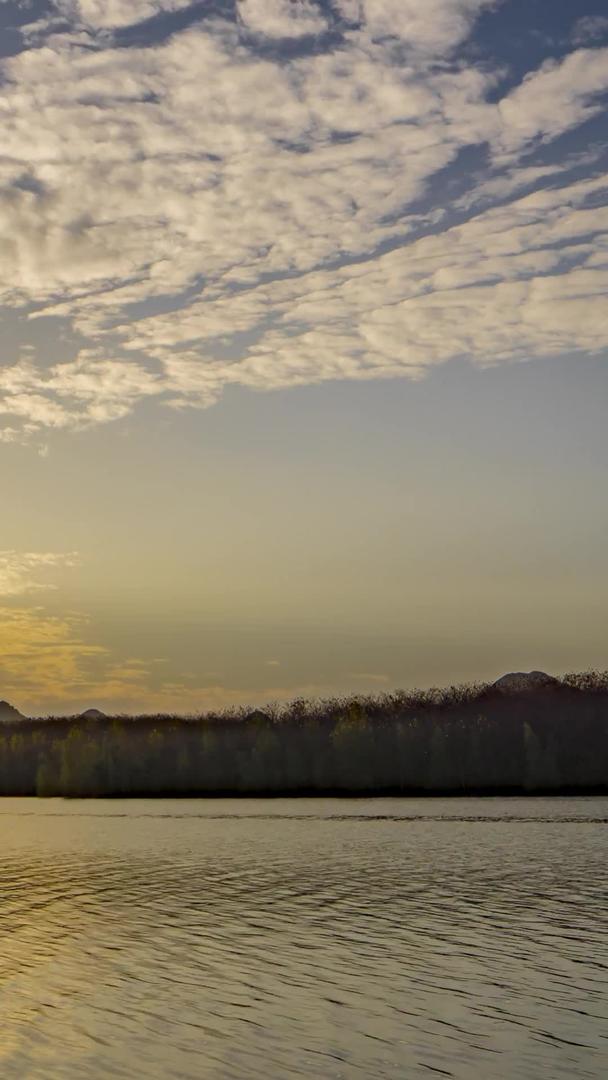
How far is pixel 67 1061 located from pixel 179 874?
53.5m

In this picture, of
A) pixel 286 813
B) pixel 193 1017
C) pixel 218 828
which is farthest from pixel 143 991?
pixel 286 813

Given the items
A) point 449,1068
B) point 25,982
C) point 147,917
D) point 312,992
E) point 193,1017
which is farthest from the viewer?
point 147,917

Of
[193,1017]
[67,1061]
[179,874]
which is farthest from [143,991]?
[179,874]

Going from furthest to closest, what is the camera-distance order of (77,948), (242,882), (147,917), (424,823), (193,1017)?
(424,823)
(242,882)
(147,917)
(77,948)
(193,1017)

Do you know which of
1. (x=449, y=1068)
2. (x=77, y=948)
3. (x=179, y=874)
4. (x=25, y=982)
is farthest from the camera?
(x=179, y=874)

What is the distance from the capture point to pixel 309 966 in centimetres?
4347

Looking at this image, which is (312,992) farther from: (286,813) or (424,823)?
(286,813)

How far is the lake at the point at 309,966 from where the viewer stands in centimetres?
3070

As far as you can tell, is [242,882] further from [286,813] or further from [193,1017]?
[286,813]

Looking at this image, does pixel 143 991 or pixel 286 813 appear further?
pixel 286 813

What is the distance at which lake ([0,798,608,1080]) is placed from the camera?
1209 inches

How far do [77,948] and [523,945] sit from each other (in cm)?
1920

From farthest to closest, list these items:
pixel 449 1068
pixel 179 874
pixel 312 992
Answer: pixel 179 874, pixel 312 992, pixel 449 1068

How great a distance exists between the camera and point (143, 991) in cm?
4038
